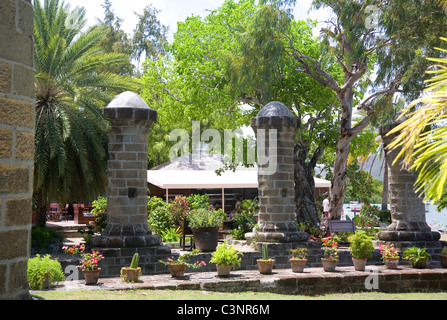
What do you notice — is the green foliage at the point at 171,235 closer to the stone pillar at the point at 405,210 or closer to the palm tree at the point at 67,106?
the palm tree at the point at 67,106

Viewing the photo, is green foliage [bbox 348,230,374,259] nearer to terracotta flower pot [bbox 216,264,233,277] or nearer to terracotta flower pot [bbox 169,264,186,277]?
terracotta flower pot [bbox 216,264,233,277]

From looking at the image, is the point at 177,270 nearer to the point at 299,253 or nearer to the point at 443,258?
the point at 299,253

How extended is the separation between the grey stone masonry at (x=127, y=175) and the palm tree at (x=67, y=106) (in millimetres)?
2452

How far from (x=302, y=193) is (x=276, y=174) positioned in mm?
6772

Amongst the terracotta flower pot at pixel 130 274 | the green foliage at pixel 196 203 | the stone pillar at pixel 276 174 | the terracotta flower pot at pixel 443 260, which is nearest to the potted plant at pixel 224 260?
the terracotta flower pot at pixel 130 274

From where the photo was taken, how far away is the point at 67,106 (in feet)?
47.3

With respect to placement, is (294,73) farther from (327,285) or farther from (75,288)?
(75,288)

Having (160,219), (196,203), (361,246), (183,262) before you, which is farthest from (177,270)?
(196,203)

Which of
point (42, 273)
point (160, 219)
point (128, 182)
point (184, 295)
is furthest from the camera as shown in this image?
point (160, 219)

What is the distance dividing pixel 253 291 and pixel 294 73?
35.6 feet

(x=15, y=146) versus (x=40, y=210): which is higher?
(x=15, y=146)

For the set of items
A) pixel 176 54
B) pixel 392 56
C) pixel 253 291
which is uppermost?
pixel 176 54

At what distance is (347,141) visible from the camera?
1741 centimetres
